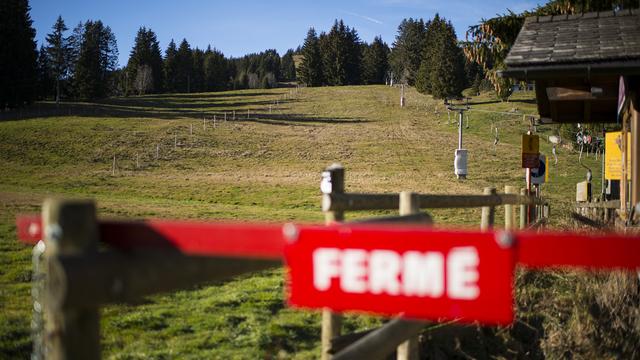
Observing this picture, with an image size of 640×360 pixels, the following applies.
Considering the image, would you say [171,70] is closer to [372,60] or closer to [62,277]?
[372,60]

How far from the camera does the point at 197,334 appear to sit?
21.2ft

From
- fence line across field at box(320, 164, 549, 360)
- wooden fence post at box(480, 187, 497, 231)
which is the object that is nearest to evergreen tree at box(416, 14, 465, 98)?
wooden fence post at box(480, 187, 497, 231)

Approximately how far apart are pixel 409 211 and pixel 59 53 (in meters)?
92.6

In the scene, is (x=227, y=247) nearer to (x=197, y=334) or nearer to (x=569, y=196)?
(x=197, y=334)

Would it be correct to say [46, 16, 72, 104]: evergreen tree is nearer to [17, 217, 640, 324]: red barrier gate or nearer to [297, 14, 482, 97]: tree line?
[297, 14, 482, 97]: tree line

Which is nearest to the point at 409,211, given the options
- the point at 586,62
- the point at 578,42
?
the point at 586,62

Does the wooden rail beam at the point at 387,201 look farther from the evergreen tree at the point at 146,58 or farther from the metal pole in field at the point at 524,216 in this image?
the evergreen tree at the point at 146,58

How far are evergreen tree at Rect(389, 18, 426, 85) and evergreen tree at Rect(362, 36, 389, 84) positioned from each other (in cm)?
301

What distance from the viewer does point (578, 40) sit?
8.23m

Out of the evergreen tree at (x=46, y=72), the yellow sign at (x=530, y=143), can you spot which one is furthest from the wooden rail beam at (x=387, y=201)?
the evergreen tree at (x=46, y=72)

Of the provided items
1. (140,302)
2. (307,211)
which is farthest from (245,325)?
(307,211)

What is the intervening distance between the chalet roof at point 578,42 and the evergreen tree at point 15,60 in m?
62.9

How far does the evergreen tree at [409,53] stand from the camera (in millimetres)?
108438

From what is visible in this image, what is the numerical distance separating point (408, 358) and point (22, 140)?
44798 mm
